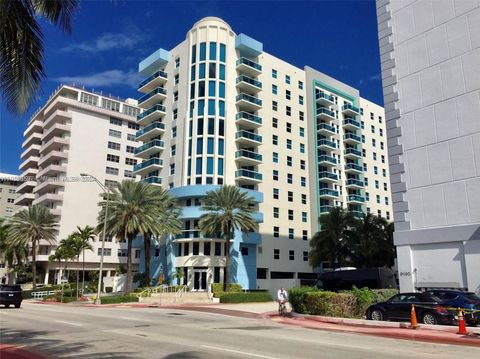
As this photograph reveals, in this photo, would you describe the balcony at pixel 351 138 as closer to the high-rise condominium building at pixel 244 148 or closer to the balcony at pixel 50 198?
the high-rise condominium building at pixel 244 148

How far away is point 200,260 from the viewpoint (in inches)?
2135

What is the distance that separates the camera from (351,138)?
246 feet

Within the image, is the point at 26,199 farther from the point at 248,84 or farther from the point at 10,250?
the point at 248,84

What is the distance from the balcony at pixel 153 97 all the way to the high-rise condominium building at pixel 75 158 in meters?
18.3

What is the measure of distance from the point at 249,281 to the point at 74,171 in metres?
41.9

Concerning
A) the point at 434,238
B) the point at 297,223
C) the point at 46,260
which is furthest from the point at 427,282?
the point at 46,260

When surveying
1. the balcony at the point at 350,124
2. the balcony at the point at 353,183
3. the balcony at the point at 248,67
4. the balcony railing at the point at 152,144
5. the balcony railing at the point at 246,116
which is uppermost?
the balcony at the point at 248,67

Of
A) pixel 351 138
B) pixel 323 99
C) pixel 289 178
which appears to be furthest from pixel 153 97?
pixel 351 138

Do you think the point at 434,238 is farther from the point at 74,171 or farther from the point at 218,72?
the point at 74,171

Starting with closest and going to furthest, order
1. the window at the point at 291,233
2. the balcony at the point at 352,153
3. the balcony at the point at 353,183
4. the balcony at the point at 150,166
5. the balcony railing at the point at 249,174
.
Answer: the balcony railing at the point at 249,174
the balcony at the point at 150,166
the window at the point at 291,233
the balcony at the point at 353,183
the balcony at the point at 352,153

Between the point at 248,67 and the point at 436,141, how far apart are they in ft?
138

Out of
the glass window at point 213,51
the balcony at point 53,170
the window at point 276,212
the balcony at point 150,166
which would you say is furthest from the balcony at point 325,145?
the balcony at point 53,170

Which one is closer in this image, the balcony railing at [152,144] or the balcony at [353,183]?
the balcony railing at [152,144]

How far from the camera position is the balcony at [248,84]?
6178cm
